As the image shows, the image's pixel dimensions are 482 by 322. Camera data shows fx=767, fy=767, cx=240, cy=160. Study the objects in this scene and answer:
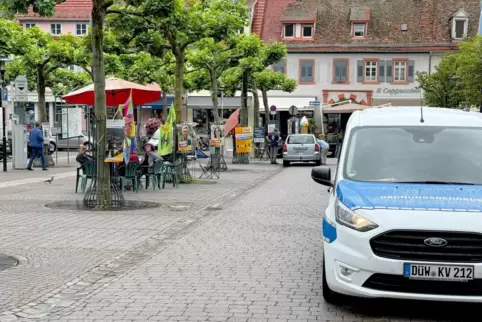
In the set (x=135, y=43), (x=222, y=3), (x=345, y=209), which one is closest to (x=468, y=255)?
(x=345, y=209)

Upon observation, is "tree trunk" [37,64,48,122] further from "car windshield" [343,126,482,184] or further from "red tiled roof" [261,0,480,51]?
"red tiled roof" [261,0,480,51]

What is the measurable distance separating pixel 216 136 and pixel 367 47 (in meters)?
32.6

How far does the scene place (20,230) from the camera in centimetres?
1178

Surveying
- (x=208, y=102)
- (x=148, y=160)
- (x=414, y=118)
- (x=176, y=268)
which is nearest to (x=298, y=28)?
(x=208, y=102)

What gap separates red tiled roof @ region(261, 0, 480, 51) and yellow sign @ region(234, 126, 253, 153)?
1008 inches

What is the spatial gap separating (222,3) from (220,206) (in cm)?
1216

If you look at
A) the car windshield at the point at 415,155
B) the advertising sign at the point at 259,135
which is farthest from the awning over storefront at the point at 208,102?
the car windshield at the point at 415,155

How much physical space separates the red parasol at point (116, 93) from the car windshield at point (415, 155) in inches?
497

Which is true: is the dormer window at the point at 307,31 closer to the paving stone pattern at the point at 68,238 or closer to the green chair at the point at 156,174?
the green chair at the point at 156,174

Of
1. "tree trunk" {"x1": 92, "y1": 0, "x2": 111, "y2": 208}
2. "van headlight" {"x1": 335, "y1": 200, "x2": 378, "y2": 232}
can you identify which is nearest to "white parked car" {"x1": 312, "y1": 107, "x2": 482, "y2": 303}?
"van headlight" {"x1": 335, "y1": 200, "x2": 378, "y2": 232}

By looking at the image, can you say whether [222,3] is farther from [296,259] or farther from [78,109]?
[296,259]

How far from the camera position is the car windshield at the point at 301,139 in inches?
1366

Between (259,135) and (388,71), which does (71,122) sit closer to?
(259,135)

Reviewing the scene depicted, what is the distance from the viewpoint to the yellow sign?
32.4m
